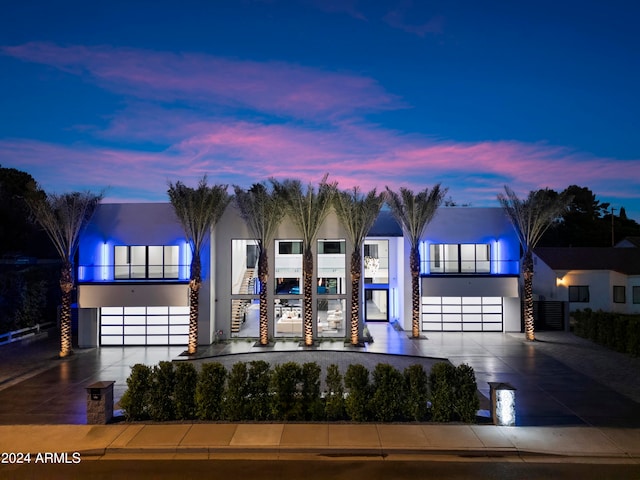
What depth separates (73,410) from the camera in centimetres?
1238

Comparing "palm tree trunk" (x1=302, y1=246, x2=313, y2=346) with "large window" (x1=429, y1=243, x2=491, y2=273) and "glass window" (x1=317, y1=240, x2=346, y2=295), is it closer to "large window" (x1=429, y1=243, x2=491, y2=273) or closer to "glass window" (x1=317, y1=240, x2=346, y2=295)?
"glass window" (x1=317, y1=240, x2=346, y2=295)

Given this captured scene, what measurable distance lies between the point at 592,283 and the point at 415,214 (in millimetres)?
15016

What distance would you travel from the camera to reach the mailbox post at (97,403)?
35.3 feet

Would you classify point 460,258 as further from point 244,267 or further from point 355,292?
point 244,267

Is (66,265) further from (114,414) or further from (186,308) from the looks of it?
(114,414)

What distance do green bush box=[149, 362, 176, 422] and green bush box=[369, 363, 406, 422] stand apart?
15.6 feet

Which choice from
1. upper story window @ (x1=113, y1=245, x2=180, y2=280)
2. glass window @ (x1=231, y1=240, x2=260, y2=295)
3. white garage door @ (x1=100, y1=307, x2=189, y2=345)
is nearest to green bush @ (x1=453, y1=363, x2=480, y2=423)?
glass window @ (x1=231, y1=240, x2=260, y2=295)

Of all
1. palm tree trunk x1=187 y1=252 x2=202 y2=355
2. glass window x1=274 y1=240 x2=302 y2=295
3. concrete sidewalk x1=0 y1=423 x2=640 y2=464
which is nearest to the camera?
concrete sidewalk x1=0 y1=423 x2=640 y2=464

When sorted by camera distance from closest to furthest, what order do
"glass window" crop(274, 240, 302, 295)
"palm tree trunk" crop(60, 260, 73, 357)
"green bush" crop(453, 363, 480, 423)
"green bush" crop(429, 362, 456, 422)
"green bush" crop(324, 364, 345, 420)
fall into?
"green bush" crop(453, 363, 480, 423)
"green bush" crop(429, 362, 456, 422)
"green bush" crop(324, 364, 345, 420)
"palm tree trunk" crop(60, 260, 73, 357)
"glass window" crop(274, 240, 302, 295)

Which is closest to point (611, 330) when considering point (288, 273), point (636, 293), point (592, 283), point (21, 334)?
point (592, 283)

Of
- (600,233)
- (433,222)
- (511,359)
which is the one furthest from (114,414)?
(600,233)

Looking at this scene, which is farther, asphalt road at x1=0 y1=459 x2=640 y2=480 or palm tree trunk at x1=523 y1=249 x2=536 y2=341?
palm tree trunk at x1=523 y1=249 x2=536 y2=341

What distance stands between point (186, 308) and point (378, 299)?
1200 cm

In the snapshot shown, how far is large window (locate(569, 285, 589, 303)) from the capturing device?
2959 cm
